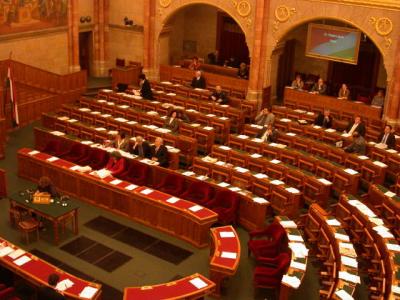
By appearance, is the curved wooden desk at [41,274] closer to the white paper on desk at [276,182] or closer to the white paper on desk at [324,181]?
the white paper on desk at [276,182]

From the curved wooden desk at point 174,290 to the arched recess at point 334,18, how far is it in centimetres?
1168

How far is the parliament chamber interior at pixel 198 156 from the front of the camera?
35.7 feet

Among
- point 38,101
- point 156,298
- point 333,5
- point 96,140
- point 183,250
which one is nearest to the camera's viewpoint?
point 156,298

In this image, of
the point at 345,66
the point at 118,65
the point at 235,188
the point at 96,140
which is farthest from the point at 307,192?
the point at 118,65

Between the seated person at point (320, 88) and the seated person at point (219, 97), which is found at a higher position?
the seated person at point (320, 88)

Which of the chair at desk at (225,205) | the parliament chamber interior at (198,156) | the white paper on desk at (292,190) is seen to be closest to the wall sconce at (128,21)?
the parliament chamber interior at (198,156)

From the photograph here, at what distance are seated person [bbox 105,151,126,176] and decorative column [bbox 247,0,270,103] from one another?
304 inches

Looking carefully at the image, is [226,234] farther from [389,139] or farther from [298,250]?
[389,139]

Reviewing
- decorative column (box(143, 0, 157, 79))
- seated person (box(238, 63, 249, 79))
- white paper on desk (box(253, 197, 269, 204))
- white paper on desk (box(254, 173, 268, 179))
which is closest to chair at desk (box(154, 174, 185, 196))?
white paper on desk (box(254, 173, 268, 179))

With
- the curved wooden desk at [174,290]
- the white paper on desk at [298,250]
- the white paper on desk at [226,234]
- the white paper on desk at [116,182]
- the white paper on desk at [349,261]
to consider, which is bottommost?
the curved wooden desk at [174,290]

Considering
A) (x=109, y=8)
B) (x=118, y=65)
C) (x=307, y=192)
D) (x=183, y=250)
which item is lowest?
(x=183, y=250)

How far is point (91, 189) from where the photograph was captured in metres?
14.2

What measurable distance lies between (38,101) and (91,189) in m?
7.38

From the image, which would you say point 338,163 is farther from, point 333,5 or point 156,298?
point 156,298
